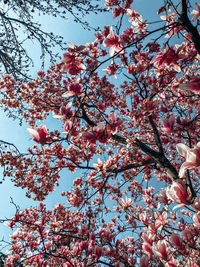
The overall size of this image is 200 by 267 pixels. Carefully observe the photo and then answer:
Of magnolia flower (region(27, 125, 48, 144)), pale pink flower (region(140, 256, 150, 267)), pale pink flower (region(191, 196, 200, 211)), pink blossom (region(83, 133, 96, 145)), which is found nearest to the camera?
pale pink flower (region(191, 196, 200, 211))

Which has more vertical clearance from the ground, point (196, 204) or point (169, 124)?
point (169, 124)

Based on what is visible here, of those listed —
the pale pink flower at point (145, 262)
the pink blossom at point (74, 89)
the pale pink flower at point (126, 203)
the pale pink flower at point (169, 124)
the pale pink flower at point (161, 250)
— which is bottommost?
the pale pink flower at point (145, 262)

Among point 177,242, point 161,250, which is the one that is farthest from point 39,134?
point 177,242

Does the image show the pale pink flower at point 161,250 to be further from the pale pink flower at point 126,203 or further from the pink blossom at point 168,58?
the pink blossom at point 168,58

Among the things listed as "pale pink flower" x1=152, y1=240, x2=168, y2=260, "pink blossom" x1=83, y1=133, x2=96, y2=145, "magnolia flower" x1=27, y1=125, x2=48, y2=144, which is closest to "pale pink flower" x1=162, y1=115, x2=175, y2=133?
"pink blossom" x1=83, y1=133, x2=96, y2=145

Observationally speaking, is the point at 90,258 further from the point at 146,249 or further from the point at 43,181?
the point at 43,181

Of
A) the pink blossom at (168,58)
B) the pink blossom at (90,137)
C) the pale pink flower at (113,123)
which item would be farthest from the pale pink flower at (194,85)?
the pink blossom at (90,137)

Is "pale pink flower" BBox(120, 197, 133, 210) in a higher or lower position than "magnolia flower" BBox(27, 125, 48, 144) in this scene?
lower

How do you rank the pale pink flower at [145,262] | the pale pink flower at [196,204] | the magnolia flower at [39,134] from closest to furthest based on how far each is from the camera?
the pale pink flower at [196,204] → the magnolia flower at [39,134] → the pale pink flower at [145,262]

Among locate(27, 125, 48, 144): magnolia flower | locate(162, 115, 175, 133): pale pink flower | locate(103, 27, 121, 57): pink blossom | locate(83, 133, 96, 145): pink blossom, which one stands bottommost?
locate(162, 115, 175, 133): pale pink flower

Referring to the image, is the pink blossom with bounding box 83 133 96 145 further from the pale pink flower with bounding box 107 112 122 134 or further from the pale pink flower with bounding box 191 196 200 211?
the pale pink flower with bounding box 191 196 200 211

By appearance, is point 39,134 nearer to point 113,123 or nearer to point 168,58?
point 113,123

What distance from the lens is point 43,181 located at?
401 centimetres

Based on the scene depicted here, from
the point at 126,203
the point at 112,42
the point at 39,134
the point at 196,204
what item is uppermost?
the point at 112,42
